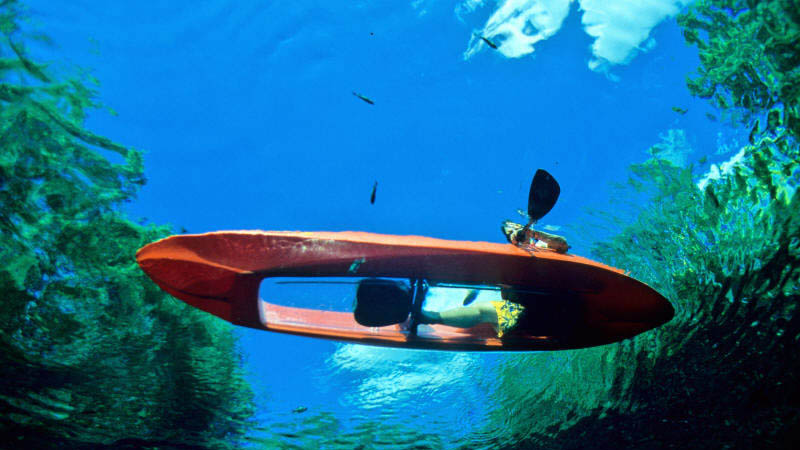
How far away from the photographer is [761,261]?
18.8ft

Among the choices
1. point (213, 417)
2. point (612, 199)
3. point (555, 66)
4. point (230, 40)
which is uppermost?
point (230, 40)

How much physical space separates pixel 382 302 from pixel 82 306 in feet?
24.0

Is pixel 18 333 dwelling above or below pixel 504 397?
above

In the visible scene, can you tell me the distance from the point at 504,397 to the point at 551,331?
814 cm

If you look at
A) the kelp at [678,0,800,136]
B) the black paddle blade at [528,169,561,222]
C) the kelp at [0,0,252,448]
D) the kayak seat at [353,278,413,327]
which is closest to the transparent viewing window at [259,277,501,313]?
the kayak seat at [353,278,413,327]

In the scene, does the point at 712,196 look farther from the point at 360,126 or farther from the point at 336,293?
the point at 360,126

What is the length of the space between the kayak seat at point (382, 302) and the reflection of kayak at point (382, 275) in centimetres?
19

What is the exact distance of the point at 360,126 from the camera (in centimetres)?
927

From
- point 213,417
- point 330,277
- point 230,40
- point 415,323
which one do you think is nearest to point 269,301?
point 330,277

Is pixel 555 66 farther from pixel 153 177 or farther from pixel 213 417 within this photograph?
pixel 213 417

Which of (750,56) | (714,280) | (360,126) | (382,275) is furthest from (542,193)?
(360,126)

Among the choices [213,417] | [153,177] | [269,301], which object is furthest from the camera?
[213,417]

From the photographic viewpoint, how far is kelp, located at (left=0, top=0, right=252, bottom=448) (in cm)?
559

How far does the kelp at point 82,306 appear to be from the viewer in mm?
5594
